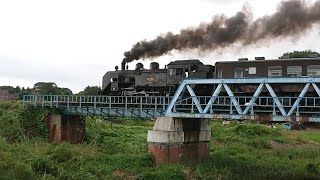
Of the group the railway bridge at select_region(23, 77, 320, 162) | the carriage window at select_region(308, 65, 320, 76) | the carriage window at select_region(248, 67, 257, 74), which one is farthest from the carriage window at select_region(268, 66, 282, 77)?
the carriage window at select_region(308, 65, 320, 76)

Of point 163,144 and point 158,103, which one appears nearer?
point 163,144

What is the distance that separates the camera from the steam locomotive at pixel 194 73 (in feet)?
86.5

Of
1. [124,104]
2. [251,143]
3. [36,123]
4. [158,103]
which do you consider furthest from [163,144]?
[251,143]

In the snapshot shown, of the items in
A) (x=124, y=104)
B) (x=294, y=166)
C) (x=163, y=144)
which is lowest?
(x=294, y=166)

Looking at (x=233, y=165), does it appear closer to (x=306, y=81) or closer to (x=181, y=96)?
(x=181, y=96)

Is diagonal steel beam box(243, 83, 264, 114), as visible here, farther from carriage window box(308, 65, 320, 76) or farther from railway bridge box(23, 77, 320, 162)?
carriage window box(308, 65, 320, 76)

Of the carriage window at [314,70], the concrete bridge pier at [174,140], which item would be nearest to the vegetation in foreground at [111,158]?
the concrete bridge pier at [174,140]

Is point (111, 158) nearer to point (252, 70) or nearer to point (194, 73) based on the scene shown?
point (194, 73)

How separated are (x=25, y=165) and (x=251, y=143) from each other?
959 inches

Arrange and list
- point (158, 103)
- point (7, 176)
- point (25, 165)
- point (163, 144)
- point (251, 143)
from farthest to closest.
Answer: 1. point (251, 143)
2. point (158, 103)
3. point (163, 144)
4. point (25, 165)
5. point (7, 176)

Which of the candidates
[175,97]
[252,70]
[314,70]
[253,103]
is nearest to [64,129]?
[175,97]

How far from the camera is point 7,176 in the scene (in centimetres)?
2252

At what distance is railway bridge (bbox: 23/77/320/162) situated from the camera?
24156 millimetres

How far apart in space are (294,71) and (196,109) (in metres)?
6.47
